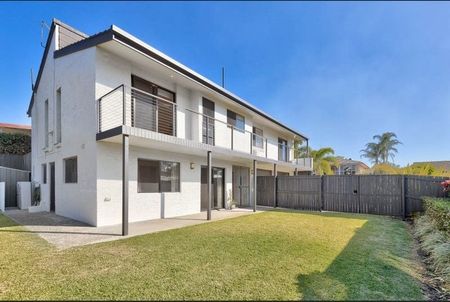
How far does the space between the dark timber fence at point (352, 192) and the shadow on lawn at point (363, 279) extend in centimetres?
755

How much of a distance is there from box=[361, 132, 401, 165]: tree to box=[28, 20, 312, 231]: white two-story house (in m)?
41.1

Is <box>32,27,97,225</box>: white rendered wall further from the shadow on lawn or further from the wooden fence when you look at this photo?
the shadow on lawn

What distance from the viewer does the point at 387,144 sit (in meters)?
46.3

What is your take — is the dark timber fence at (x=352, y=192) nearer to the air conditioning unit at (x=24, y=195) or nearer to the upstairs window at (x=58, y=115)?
the upstairs window at (x=58, y=115)

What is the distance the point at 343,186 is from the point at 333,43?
853 centimetres

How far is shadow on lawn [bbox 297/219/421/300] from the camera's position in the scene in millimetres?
3830

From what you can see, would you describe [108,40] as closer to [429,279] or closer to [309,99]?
[429,279]

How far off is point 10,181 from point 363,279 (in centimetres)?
1896

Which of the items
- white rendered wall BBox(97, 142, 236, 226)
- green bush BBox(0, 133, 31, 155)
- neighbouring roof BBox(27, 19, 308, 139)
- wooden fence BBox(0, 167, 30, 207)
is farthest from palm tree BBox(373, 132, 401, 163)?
wooden fence BBox(0, 167, 30, 207)

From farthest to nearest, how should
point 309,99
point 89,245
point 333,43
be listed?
point 309,99 → point 333,43 → point 89,245

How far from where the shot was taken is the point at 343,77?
1415 cm

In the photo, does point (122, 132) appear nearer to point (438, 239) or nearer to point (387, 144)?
point (438, 239)

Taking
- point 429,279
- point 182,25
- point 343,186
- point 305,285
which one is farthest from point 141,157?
point 343,186

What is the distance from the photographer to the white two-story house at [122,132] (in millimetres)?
9008
